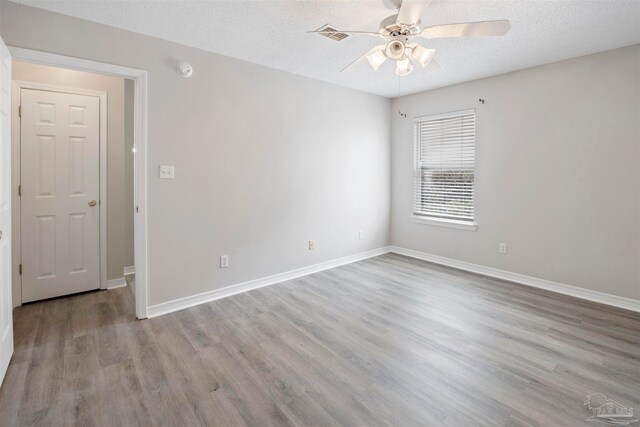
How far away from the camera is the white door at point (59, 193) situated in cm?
310

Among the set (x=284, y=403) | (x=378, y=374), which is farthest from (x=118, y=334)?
(x=378, y=374)

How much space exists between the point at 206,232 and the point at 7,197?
149 centimetres

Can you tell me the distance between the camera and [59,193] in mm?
3262

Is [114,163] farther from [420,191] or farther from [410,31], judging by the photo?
[420,191]

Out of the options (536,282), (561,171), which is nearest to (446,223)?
(536,282)

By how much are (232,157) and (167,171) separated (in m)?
0.67

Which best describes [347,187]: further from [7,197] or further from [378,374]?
[7,197]

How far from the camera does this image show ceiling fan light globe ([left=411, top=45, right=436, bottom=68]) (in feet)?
7.48

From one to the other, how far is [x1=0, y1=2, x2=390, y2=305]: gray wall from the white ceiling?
0.57ft

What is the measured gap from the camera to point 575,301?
10.6 feet

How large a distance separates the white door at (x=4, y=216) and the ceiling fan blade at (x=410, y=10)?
2.37 m

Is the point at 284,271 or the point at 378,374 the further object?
the point at 284,271

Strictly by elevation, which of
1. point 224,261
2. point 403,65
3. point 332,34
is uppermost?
point 332,34

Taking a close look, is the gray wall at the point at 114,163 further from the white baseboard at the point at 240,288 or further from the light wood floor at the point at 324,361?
the white baseboard at the point at 240,288
